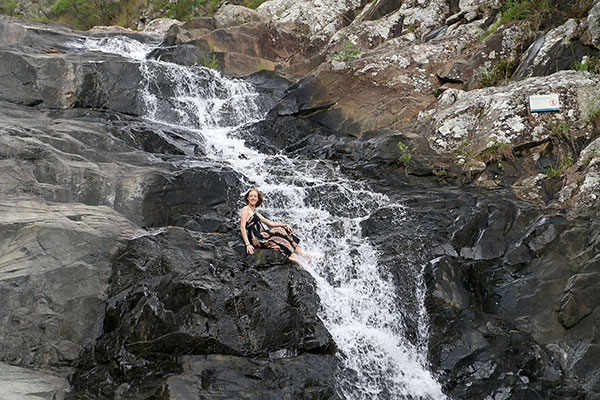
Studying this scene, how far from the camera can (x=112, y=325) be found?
5.44 m

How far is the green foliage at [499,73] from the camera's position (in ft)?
37.9

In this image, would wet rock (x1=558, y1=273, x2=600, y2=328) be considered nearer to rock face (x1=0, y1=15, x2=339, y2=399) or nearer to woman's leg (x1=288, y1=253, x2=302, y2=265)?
rock face (x1=0, y1=15, x2=339, y2=399)

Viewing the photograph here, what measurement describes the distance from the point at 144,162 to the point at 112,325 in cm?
439

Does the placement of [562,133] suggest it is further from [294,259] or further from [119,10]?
[119,10]

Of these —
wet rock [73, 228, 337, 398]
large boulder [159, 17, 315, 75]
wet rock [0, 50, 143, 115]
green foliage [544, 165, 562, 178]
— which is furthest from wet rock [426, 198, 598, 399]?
large boulder [159, 17, 315, 75]

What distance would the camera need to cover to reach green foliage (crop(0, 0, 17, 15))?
32819mm

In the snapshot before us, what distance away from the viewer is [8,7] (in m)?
33.2

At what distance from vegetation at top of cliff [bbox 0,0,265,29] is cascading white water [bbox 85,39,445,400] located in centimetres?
1581

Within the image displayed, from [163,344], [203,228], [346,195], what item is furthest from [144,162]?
[163,344]

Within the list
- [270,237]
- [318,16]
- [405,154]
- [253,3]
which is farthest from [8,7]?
[270,237]

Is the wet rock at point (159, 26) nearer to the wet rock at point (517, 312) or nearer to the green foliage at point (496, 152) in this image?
the green foliage at point (496, 152)

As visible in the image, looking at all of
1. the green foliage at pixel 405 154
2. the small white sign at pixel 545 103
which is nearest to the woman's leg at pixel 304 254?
the green foliage at pixel 405 154

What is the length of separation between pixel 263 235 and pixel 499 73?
8.38 m

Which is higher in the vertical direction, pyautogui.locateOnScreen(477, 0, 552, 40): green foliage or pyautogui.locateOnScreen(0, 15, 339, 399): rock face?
pyautogui.locateOnScreen(477, 0, 552, 40): green foliage
